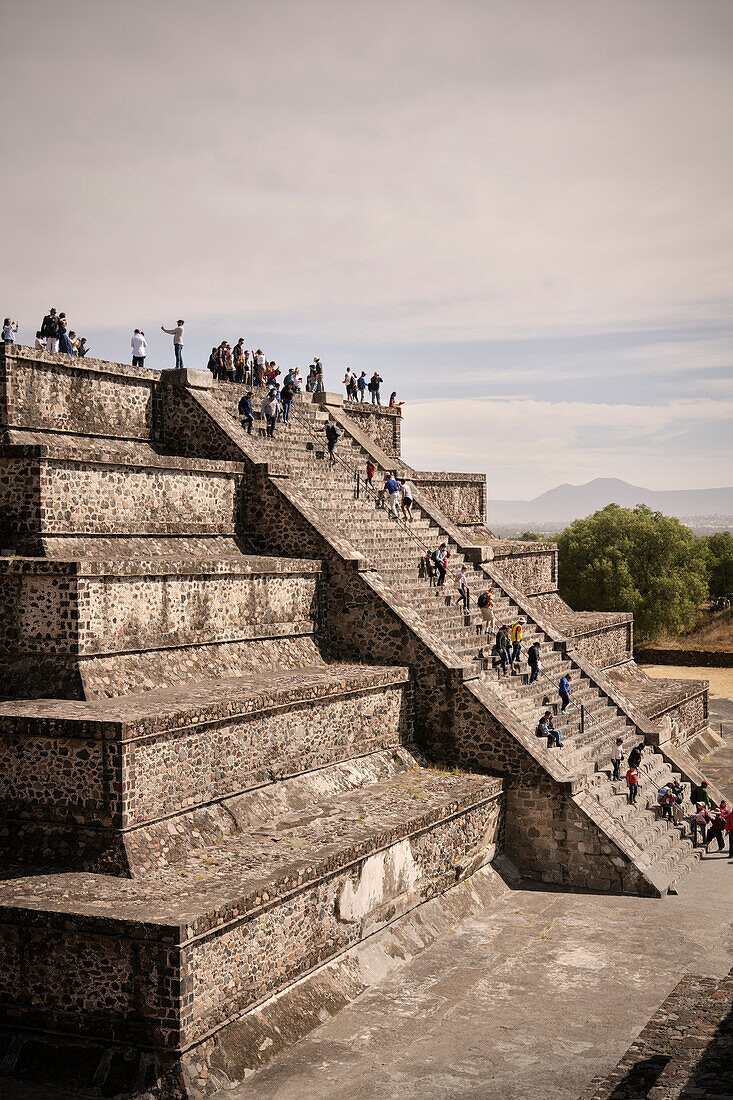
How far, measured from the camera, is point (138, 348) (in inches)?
822

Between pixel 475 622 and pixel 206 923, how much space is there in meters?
11.0

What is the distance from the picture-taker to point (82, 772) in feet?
39.6

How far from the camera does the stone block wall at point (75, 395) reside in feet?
57.0

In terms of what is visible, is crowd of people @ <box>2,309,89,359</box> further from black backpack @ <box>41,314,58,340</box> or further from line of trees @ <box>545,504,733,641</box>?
line of trees @ <box>545,504,733,641</box>

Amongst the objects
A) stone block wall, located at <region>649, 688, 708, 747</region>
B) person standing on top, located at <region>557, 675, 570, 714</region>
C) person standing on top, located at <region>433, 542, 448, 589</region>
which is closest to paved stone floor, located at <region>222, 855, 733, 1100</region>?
person standing on top, located at <region>557, 675, 570, 714</region>

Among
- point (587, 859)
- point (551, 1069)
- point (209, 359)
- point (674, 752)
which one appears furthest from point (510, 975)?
point (209, 359)

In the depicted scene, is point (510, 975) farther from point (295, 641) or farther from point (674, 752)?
point (674, 752)

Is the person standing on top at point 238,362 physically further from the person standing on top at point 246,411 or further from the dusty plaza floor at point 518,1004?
the dusty plaza floor at point 518,1004

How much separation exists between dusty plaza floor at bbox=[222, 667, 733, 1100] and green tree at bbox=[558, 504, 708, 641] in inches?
1166

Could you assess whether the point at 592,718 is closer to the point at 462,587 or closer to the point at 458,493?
the point at 462,587

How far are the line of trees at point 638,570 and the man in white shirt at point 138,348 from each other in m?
28.8

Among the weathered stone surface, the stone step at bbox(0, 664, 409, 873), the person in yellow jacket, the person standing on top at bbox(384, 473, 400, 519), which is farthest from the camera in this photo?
the person standing on top at bbox(384, 473, 400, 519)

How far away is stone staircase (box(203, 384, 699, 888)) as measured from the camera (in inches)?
692

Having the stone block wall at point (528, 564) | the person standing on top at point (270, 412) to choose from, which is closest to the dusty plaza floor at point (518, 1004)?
the person standing on top at point (270, 412)
